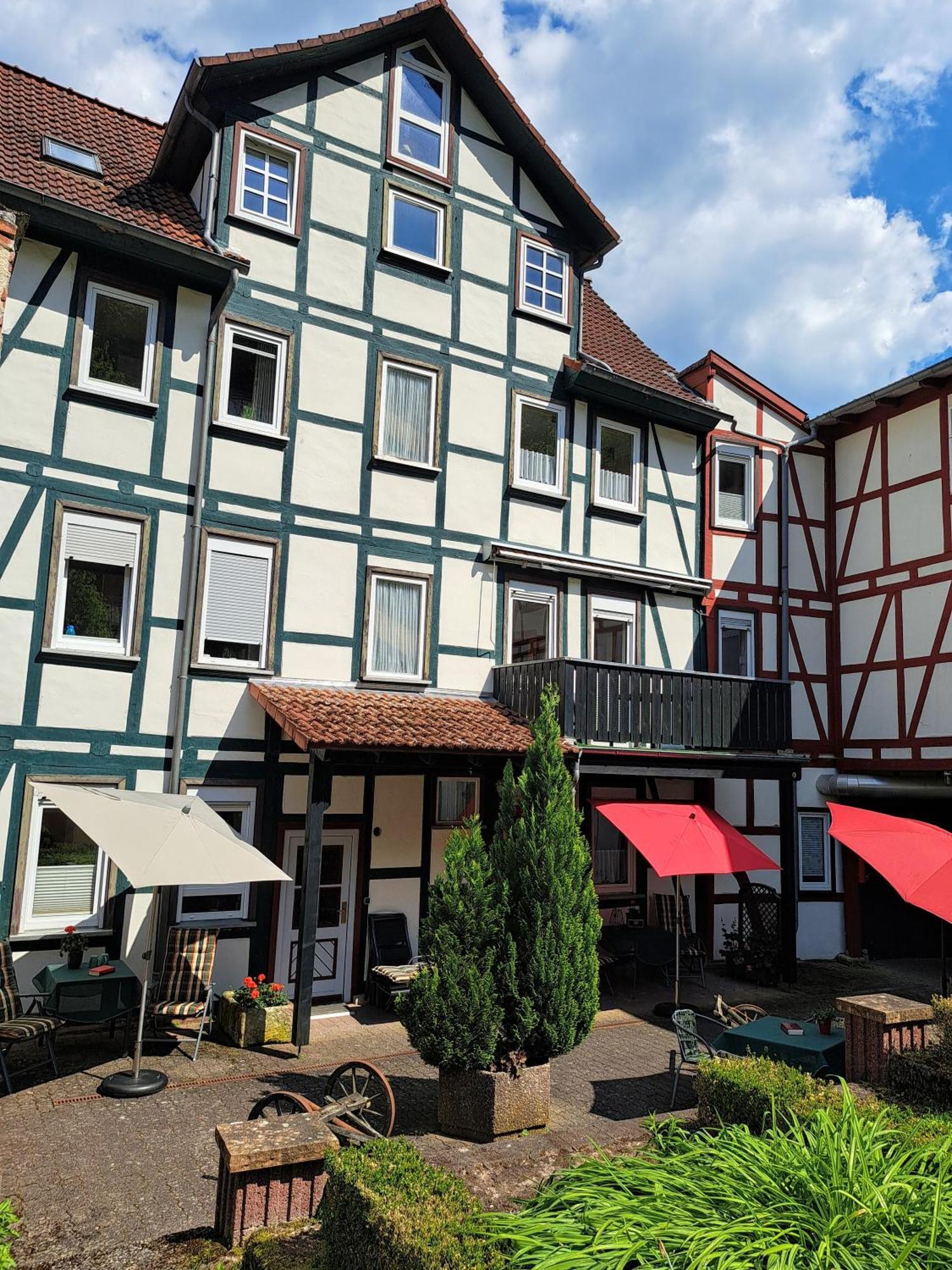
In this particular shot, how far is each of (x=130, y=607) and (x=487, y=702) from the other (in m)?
5.41

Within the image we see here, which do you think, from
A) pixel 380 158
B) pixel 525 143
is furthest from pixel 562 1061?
pixel 525 143

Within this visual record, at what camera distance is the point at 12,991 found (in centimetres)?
944

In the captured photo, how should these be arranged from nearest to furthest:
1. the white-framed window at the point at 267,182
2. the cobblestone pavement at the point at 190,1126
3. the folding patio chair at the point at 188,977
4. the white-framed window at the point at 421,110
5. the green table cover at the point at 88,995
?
the cobblestone pavement at the point at 190,1126
the green table cover at the point at 88,995
the folding patio chair at the point at 188,977
the white-framed window at the point at 267,182
the white-framed window at the point at 421,110

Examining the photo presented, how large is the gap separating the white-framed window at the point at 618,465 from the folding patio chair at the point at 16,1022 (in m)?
10.9

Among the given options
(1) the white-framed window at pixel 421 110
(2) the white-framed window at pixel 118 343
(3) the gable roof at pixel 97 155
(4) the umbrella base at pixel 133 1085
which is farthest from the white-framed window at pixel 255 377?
(4) the umbrella base at pixel 133 1085

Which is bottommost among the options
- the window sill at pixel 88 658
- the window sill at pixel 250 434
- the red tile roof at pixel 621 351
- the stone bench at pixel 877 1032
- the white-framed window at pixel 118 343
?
the stone bench at pixel 877 1032

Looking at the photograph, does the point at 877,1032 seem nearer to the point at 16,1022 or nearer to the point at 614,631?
the point at 16,1022

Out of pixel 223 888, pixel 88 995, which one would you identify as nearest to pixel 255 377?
pixel 223 888

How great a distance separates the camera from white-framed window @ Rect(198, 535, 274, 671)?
1192 cm

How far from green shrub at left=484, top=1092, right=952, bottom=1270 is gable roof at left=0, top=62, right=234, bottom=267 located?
1141cm

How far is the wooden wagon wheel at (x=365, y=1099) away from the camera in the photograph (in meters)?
6.79

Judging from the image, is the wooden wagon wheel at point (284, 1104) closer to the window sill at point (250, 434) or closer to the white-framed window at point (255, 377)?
the window sill at point (250, 434)

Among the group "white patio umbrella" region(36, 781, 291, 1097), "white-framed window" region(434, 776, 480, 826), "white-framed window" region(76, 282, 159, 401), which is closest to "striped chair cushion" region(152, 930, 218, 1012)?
"white patio umbrella" region(36, 781, 291, 1097)

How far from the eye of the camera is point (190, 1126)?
788cm
